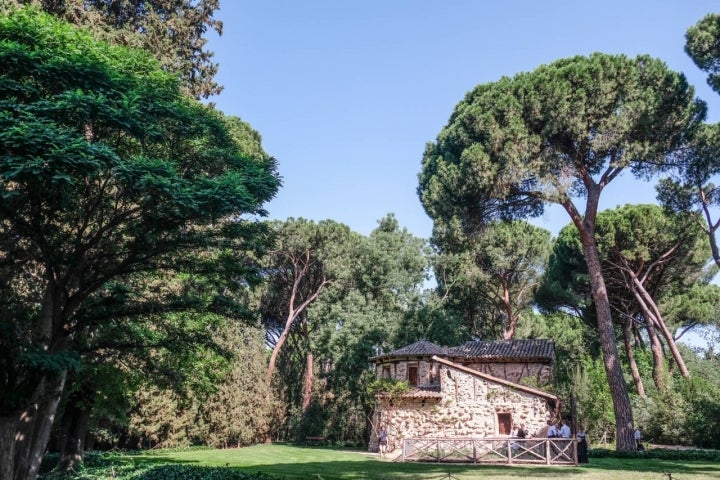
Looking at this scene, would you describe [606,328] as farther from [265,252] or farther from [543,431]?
[265,252]

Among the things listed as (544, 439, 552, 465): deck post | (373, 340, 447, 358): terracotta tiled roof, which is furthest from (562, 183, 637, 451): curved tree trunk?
(373, 340, 447, 358): terracotta tiled roof

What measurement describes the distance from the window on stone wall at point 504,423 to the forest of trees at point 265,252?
15.2 ft

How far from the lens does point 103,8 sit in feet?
64.5

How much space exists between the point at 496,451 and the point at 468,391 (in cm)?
557

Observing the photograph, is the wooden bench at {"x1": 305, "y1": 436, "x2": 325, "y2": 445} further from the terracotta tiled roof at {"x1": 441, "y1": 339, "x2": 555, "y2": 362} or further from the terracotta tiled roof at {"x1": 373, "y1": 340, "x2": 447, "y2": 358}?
the terracotta tiled roof at {"x1": 441, "y1": 339, "x2": 555, "y2": 362}

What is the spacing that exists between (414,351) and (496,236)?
12.9 metres

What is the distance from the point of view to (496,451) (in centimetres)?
1972

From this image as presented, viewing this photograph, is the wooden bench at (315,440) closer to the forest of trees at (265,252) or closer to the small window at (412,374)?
the forest of trees at (265,252)

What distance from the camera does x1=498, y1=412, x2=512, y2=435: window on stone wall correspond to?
79.6ft

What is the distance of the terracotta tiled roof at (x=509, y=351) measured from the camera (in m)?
27.5

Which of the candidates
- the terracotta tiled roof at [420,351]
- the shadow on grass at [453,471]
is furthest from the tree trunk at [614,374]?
the terracotta tiled roof at [420,351]

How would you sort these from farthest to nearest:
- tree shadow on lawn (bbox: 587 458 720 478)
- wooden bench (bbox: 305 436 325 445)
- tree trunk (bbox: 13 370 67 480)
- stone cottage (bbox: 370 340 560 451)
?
wooden bench (bbox: 305 436 325 445), stone cottage (bbox: 370 340 560 451), tree shadow on lawn (bbox: 587 458 720 478), tree trunk (bbox: 13 370 67 480)

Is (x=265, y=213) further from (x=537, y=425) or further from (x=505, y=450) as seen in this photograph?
(x=537, y=425)

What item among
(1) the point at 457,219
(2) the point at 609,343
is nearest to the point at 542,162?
(1) the point at 457,219
